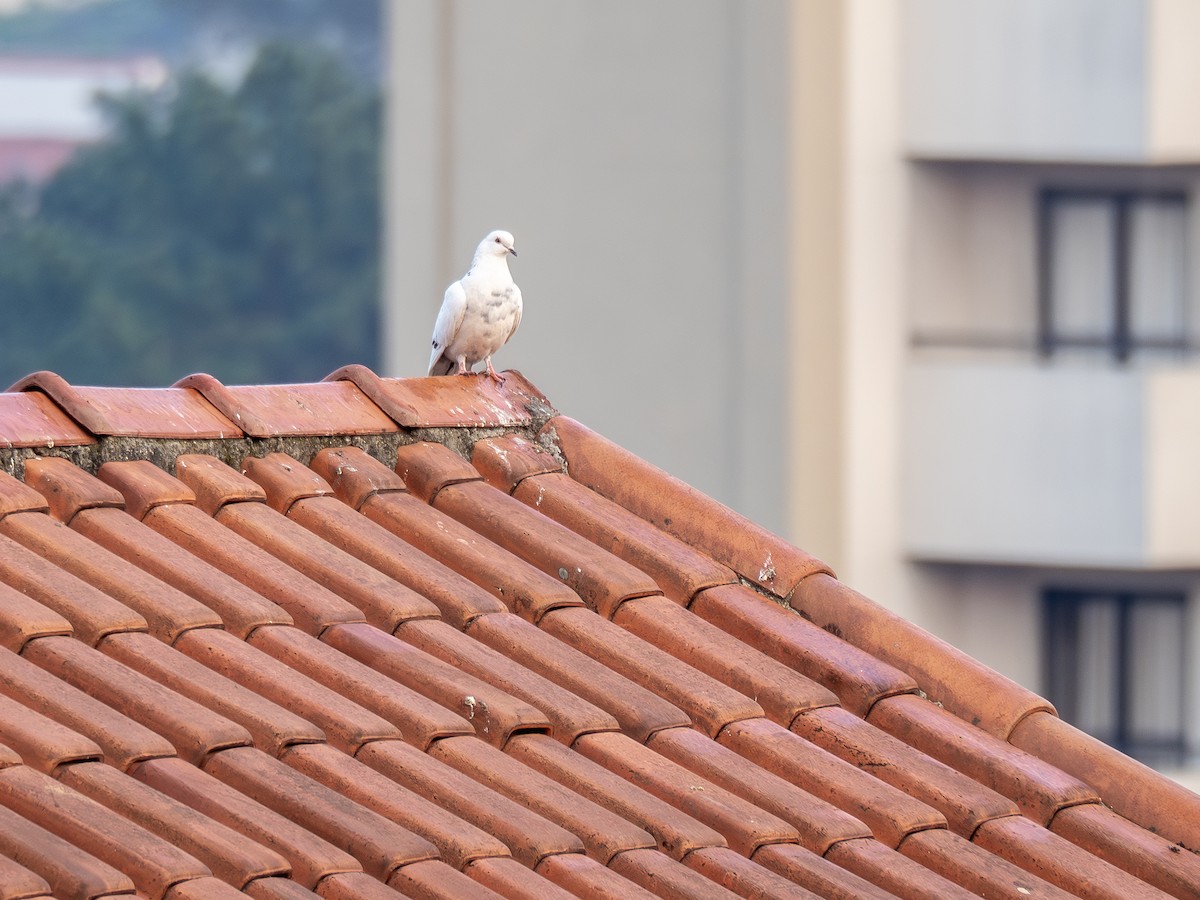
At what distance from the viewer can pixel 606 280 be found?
16.9 m

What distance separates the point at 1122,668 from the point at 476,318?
1090cm

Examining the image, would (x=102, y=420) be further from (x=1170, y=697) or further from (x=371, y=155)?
(x=371, y=155)

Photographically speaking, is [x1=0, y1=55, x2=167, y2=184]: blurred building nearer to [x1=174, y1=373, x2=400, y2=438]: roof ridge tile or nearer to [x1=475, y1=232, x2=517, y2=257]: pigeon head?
[x1=475, y1=232, x2=517, y2=257]: pigeon head

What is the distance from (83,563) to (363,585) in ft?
1.93

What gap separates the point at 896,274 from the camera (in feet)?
52.5

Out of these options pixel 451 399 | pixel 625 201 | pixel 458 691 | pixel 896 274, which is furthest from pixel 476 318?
pixel 625 201

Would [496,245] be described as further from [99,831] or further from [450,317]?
[99,831]

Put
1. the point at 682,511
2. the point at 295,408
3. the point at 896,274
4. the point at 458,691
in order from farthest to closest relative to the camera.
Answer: the point at 896,274 → the point at 682,511 → the point at 295,408 → the point at 458,691

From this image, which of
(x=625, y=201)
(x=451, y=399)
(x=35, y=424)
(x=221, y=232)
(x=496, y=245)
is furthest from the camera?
(x=221, y=232)

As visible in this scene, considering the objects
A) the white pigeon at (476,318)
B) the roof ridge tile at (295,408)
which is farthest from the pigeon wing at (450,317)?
the roof ridge tile at (295,408)

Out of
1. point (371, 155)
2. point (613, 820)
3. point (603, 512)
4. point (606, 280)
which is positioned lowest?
point (613, 820)

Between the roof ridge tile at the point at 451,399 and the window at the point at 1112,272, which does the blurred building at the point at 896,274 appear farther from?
the roof ridge tile at the point at 451,399

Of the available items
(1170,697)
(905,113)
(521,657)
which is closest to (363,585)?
(521,657)

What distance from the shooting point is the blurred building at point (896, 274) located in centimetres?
1577
